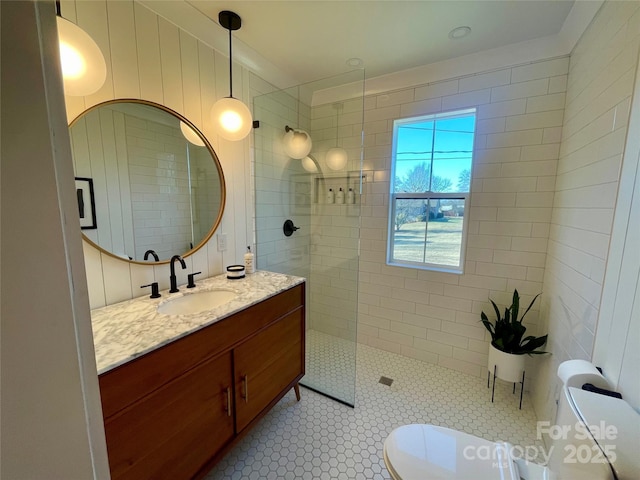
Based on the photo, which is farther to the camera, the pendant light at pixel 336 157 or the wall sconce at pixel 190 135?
the pendant light at pixel 336 157

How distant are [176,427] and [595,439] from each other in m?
1.39

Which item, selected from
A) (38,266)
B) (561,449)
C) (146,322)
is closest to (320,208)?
(146,322)

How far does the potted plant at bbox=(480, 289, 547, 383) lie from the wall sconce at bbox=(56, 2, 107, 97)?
100 inches

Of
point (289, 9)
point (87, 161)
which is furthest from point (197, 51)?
point (87, 161)

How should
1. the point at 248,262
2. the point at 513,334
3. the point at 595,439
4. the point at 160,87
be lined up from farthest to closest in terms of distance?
the point at 248,262, the point at 513,334, the point at 160,87, the point at 595,439

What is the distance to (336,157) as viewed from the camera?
2334 mm

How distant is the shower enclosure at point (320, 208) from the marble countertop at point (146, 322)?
2.37 feet

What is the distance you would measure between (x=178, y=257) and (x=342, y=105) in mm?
1828

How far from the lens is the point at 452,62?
6.47ft

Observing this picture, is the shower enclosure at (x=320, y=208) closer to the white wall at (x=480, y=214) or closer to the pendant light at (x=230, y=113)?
the white wall at (x=480, y=214)

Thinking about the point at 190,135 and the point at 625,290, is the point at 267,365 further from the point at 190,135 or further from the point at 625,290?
the point at 625,290

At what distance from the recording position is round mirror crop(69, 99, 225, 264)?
4.01ft

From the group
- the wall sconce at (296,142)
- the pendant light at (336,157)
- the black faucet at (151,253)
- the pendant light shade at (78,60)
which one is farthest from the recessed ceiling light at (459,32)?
the black faucet at (151,253)

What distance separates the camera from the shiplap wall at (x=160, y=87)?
1212mm
